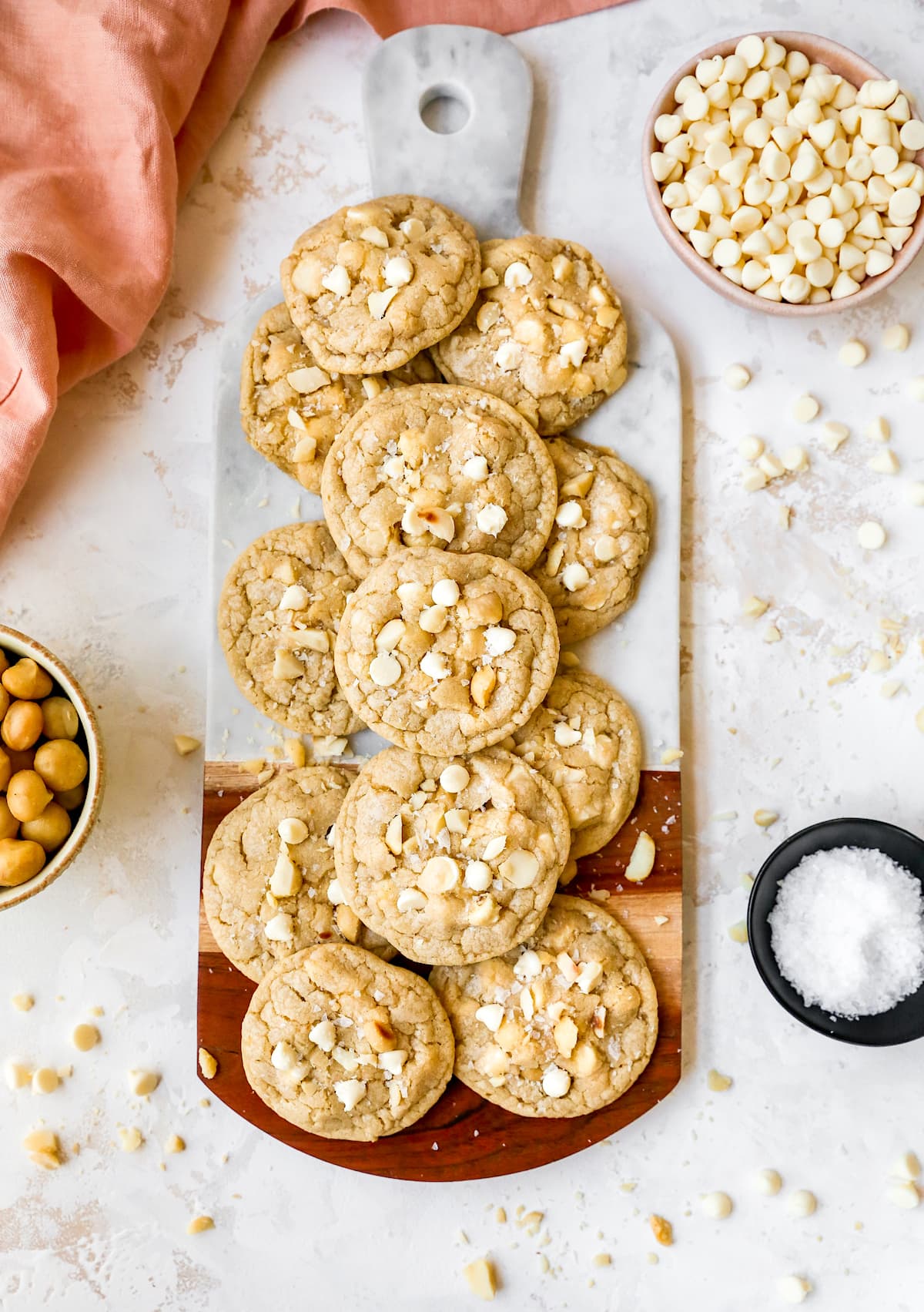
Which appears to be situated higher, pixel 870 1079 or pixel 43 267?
pixel 43 267

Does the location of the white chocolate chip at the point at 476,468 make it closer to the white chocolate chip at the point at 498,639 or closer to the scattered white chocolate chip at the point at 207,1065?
the white chocolate chip at the point at 498,639

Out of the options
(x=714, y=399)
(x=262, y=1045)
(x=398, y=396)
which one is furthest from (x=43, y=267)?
(x=262, y=1045)

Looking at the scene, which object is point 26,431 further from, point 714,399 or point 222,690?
point 714,399

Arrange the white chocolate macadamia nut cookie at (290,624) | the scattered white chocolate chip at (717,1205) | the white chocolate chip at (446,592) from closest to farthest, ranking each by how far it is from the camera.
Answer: the white chocolate chip at (446,592) < the white chocolate macadamia nut cookie at (290,624) < the scattered white chocolate chip at (717,1205)

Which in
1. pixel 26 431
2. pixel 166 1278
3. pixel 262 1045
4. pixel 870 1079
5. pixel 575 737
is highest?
pixel 26 431

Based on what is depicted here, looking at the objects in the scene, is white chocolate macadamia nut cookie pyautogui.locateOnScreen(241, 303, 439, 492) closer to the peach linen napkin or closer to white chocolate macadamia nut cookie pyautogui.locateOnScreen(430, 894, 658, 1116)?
the peach linen napkin

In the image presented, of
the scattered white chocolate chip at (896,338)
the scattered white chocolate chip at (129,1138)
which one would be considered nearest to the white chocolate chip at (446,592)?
the scattered white chocolate chip at (896,338)
